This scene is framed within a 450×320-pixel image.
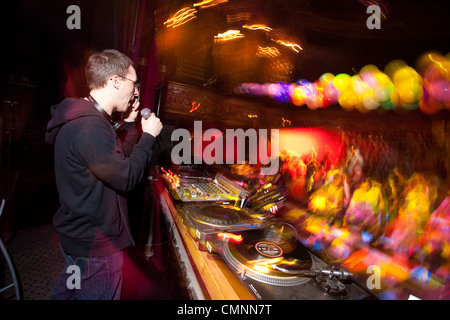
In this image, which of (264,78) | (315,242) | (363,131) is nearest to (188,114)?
(264,78)

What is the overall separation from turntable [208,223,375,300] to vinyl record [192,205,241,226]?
22cm

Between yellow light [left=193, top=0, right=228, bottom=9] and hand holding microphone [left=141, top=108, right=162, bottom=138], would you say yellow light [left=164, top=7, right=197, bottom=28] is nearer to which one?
yellow light [left=193, top=0, right=228, bottom=9]

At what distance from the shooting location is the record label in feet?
3.78

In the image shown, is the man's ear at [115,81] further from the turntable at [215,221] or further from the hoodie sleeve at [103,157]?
the turntable at [215,221]

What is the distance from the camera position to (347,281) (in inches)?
39.3

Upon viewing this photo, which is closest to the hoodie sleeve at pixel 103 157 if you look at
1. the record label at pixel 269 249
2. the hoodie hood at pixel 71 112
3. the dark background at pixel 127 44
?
the hoodie hood at pixel 71 112

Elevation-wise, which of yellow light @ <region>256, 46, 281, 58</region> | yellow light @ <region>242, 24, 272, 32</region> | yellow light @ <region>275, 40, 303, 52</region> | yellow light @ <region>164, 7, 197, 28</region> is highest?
yellow light @ <region>164, 7, 197, 28</region>

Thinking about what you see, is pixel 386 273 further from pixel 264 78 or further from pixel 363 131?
pixel 264 78

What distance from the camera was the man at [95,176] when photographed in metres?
1.18

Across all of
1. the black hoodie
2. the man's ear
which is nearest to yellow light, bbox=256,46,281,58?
the man's ear

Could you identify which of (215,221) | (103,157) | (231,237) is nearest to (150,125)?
(103,157)

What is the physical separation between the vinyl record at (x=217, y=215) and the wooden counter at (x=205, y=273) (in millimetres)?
150

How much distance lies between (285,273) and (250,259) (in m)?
0.18

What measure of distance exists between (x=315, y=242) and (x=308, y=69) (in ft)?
8.93
